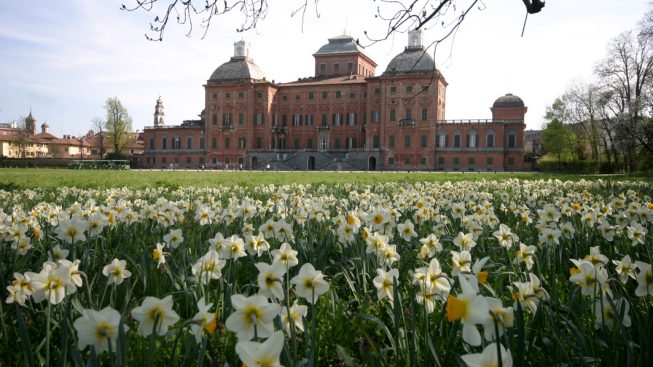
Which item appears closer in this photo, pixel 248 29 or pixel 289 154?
pixel 248 29

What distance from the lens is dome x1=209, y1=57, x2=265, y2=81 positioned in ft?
183

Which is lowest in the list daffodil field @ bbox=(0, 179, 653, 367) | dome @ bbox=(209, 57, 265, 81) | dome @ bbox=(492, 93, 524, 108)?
daffodil field @ bbox=(0, 179, 653, 367)

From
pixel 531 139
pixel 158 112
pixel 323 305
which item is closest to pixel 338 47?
pixel 158 112

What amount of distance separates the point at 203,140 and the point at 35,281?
5850 cm

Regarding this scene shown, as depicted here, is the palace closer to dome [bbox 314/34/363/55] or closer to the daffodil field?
dome [bbox 314/34/363/55]

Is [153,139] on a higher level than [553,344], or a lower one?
higher

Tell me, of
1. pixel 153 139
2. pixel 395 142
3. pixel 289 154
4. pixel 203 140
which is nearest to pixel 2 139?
pixel 153 139

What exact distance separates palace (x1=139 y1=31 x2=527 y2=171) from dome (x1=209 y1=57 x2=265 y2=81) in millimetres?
126

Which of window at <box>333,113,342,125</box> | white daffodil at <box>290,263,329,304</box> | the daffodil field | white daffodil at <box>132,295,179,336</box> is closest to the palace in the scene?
window at <box>333,113,342,125</box>

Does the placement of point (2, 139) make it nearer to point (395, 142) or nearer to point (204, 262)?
point (395, 142)

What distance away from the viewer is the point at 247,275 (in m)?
2.82

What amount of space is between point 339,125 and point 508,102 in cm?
2019

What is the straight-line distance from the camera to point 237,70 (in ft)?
185

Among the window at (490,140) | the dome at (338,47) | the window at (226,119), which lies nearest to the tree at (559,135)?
the window at (490,140)
